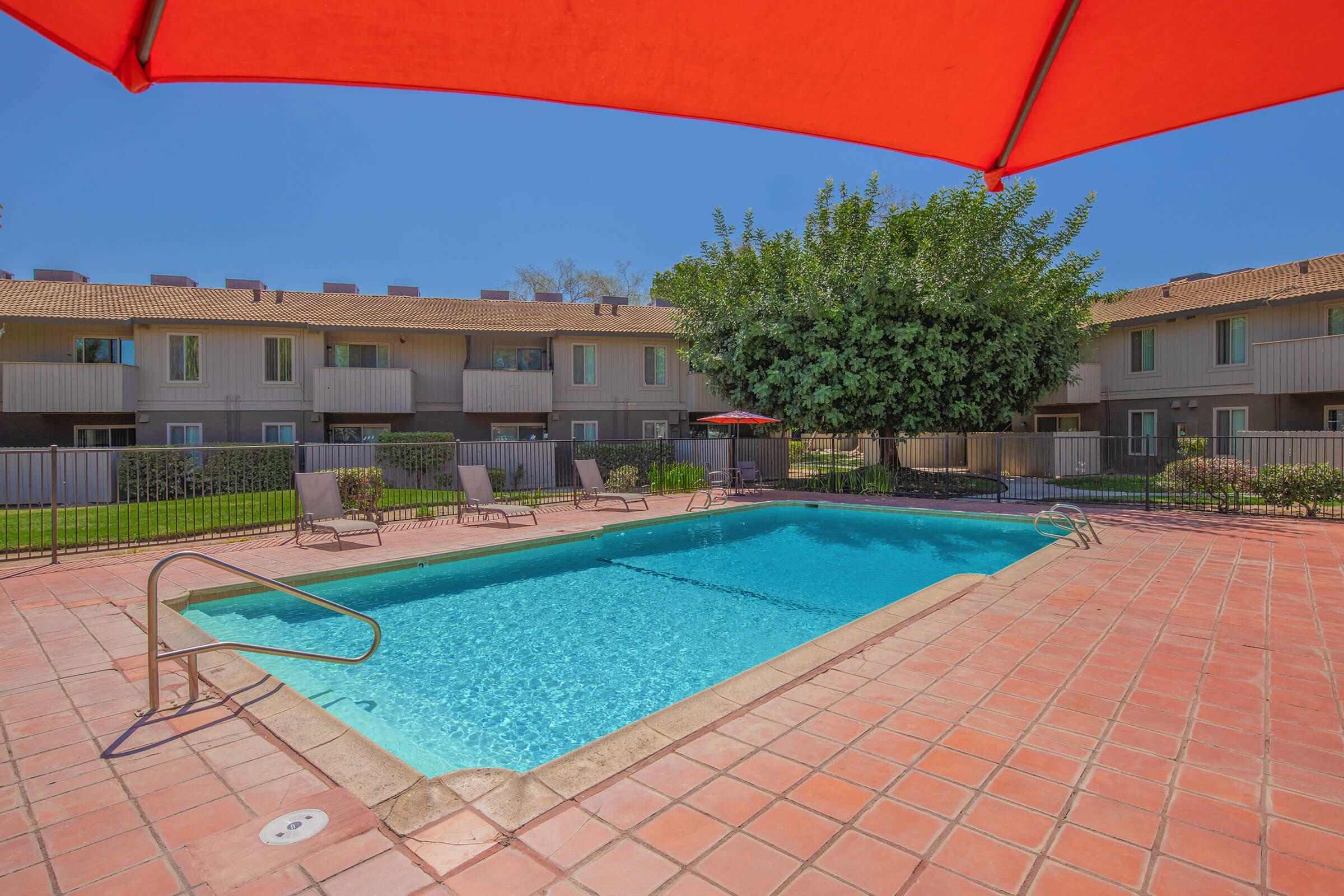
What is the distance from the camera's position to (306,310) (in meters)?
22.8

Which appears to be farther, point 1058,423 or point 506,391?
point 1058,423

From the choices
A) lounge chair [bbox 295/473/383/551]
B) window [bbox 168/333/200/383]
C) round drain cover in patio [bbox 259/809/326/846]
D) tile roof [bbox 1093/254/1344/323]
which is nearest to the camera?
round drain cover in patio [bbox 259/809/326/846]

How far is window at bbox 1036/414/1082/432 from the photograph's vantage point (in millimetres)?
25553

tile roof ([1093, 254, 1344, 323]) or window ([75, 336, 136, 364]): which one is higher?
tile roof ([1093, 254, 1344, 323])

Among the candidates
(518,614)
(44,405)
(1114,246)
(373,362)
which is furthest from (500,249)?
(518,614)

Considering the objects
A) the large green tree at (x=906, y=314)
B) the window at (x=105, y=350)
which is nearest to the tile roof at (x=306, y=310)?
the window at (x=105, y=350)

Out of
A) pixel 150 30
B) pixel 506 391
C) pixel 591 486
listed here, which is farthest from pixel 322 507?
pixel 506 391

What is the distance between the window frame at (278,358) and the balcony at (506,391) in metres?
5.73

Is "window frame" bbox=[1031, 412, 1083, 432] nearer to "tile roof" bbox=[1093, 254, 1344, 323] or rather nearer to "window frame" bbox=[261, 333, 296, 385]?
"tile roof" bbox=[1093, 254, 1344, 323]

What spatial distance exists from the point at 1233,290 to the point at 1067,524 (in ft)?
56.0

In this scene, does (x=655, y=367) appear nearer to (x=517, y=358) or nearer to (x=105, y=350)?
(x=517, y=358)

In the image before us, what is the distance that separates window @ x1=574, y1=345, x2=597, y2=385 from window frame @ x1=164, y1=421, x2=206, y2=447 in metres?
12.4

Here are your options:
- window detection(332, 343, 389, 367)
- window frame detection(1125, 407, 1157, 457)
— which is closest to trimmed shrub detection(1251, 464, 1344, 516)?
window frame detection(1125, 407, 1157, 457)

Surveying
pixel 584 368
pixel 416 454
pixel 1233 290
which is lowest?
pixel 416 454
